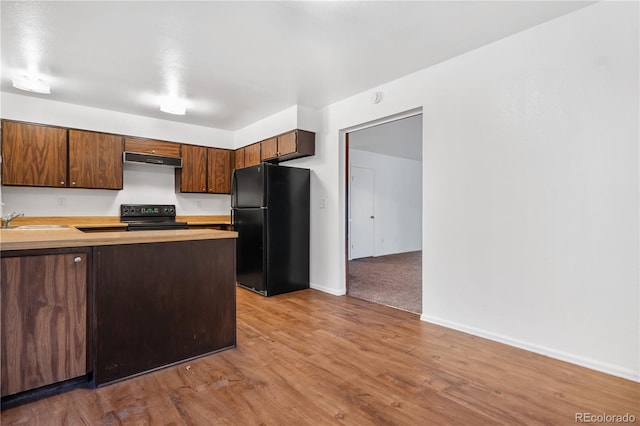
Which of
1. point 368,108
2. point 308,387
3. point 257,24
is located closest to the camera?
point 308,387

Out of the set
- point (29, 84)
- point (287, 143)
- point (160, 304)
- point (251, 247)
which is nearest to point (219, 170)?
point (287, 143)

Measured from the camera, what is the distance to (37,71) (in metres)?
3.11

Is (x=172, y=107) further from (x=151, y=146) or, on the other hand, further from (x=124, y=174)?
(x=124, y=174)

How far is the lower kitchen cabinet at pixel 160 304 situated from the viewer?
1931mm

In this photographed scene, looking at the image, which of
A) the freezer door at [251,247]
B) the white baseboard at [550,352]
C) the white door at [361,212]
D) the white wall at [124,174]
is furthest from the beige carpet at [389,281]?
the white wall at [124,174]

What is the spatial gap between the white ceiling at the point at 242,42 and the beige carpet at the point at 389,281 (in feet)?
8.00

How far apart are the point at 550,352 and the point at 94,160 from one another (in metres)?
5.27

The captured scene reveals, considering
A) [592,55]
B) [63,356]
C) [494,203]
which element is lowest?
[63,356]

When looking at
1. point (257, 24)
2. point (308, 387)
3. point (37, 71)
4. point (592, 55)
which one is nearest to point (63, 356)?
point (308, 387)

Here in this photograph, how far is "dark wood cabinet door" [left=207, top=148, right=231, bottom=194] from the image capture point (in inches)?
205

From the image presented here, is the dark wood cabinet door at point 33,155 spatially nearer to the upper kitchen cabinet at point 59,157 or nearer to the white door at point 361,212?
the upper kitchen cabinet at point 59,157

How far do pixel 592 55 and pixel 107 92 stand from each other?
456 cm

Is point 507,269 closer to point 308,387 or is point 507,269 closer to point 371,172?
point 308,387

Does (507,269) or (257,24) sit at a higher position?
(257,24)
